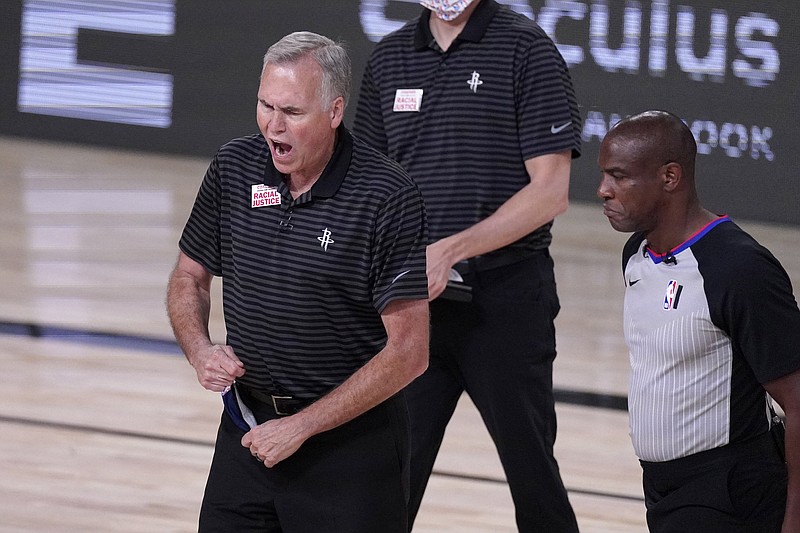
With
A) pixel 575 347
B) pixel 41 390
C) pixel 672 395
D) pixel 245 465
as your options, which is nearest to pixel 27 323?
pixel 41 390

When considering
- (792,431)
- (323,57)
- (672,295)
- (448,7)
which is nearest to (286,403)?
(323,57)

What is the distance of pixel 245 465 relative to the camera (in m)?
2.96

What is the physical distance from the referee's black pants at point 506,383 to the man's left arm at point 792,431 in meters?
1.24

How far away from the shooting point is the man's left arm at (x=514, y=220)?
371 centimetres

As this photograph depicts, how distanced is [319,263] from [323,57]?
0.41 meters

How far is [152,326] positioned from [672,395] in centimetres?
466

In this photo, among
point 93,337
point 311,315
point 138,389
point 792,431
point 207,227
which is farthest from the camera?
point 93,337

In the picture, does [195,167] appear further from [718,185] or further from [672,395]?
[672,395]

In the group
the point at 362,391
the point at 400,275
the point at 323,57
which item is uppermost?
the point at 323,57

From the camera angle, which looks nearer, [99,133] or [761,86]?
[761,86]

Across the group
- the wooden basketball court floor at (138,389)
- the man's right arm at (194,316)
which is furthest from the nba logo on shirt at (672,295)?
the wooden basketball court floor at (138,389)

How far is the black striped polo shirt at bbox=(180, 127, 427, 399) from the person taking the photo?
2.84 meters

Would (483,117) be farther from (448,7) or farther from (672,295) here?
(672,295)

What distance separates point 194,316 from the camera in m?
3.08
